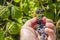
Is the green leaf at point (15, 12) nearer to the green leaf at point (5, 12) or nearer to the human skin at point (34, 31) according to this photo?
the green leaf at point (5, 12)

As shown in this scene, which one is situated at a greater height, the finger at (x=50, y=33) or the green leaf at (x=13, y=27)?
the finger at (x=50, y=33)

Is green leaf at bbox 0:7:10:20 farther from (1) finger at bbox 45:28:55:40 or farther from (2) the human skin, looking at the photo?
(1) finger at bbox 45:28:55:40

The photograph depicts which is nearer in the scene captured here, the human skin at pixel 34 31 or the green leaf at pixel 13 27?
the human skin at pixel 34 31

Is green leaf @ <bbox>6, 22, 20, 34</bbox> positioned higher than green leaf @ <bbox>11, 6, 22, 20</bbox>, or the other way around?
green leaf @ <bbox>11, 6, 22, 20</bbox>

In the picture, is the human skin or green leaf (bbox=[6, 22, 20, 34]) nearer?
the human skin

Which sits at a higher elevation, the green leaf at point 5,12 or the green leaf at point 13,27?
the green leaf at point 5,12

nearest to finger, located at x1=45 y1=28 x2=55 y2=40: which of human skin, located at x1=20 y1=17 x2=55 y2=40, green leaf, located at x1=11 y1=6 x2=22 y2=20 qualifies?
human skin, located at x1=20 y1=17 x2=55 y2=40

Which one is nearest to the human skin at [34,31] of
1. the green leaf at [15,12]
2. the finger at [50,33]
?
the finger at [50,33]

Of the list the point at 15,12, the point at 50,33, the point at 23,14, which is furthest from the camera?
the point at 23,14

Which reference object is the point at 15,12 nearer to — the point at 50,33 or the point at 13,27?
the point at 13,27

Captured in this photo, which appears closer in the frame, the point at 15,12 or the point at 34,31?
the point at 34,31

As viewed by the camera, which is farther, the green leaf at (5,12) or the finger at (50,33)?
the green leaf at (5,12)

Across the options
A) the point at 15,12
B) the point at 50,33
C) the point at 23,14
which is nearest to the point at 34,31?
the point at 50,33

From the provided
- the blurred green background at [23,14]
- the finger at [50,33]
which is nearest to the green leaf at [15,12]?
the blurred green background at [23,14]
